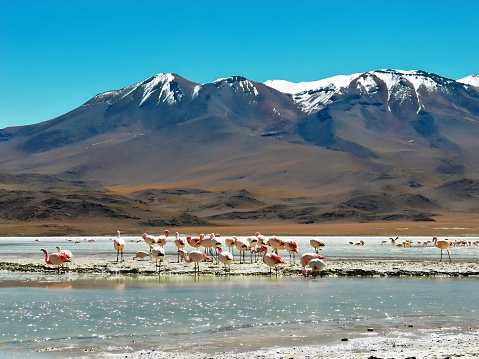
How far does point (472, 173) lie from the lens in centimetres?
17225

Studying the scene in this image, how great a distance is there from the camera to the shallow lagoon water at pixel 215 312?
539 inches

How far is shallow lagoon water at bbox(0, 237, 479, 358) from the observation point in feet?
44.9

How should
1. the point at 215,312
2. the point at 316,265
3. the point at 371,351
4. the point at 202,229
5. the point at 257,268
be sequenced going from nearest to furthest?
1. the point at 371,351
2. the point at 215,312
3. the point at 316,265
4. the point at 257,268
5. the point at 202,229

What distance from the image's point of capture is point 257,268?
1081 inches

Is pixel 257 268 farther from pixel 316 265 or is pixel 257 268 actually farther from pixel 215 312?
pixel 215 312

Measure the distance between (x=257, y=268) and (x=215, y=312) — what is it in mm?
10592

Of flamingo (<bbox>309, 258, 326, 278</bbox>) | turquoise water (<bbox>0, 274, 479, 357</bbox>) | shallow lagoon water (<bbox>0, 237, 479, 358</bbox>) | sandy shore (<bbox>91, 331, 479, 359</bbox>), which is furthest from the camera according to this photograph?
flamingo (<bbox>309, 258, 326, 278</bbox>)

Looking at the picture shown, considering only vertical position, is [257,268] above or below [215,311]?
above

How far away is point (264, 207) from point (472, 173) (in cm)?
8109

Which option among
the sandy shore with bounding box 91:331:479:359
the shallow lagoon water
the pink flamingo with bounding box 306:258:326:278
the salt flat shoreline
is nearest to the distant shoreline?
the salt flat shoreline

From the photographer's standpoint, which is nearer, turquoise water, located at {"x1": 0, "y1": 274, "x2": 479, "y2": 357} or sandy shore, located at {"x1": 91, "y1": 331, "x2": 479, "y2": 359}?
sandy shore, located at {"x1": 91, "y1": 331, "x2": 479, "y2": 359}

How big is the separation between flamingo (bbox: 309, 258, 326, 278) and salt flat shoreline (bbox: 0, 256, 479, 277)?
10.2 inches

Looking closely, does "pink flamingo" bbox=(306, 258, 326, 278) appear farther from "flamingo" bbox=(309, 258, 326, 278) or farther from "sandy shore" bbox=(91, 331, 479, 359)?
"sandy shore" bbox=(91, 331, 479, 359)

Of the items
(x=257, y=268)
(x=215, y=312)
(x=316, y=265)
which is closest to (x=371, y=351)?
(x=215, y=312)
